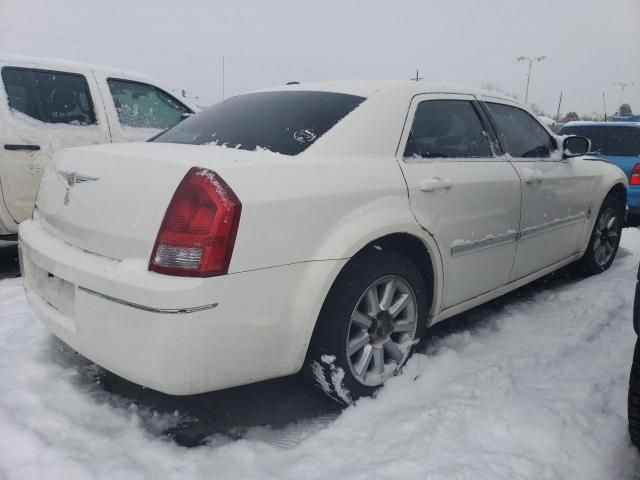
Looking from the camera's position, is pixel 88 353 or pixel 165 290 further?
pixel 88 353

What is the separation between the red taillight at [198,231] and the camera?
183 cm

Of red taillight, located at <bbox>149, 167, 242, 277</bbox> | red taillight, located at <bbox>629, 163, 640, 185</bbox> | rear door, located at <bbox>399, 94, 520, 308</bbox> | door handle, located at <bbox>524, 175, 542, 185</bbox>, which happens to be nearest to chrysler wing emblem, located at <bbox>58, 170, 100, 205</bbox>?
red taillight, located at <bbox>149, 167, 242, 277</bbox>

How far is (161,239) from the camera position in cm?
185

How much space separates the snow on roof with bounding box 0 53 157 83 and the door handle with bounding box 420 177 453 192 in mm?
3585

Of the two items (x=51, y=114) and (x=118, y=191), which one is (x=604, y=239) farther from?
(x=51, y=114)

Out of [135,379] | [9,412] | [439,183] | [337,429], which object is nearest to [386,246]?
[439,183]

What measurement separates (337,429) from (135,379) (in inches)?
33.6

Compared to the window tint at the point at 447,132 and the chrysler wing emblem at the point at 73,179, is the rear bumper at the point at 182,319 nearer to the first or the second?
the chrysler wing emblem at the point at 73,179

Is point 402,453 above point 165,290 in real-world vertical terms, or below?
below

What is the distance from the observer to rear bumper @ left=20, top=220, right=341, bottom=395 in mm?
1812

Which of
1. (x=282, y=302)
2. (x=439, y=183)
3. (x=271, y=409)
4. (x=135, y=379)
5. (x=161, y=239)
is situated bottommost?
(x=271, y=409)

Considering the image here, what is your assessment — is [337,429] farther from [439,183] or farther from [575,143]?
[575,143]

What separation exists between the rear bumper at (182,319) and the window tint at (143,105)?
301cm

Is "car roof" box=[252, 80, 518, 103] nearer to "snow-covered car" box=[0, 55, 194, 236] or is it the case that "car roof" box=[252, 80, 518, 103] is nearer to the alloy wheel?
the alloy wheel
